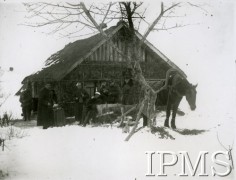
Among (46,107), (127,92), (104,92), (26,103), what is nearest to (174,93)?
(127,92)

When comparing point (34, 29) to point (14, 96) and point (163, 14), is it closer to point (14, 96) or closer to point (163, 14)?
point (14, 96)

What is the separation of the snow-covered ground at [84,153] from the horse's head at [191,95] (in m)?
0.26

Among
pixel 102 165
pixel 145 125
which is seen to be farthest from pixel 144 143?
pixel 102 165

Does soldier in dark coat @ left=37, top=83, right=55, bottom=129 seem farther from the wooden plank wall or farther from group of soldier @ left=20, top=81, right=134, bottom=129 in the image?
the wooden plank wall

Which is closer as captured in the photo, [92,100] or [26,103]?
[26,103]

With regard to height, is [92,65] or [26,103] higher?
[92,65]

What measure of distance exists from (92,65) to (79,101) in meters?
0.57

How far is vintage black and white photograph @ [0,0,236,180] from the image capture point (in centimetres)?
621

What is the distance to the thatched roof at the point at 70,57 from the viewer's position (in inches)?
248

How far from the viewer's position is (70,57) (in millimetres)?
6383

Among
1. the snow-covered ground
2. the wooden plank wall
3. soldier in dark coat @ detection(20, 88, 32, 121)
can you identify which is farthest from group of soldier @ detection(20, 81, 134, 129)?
the wooden plank wall

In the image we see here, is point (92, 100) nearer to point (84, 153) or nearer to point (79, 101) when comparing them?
point (79, 101)

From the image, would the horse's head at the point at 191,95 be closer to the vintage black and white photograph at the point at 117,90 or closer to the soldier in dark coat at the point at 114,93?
the vintage black and white photograph at the point at 117,90

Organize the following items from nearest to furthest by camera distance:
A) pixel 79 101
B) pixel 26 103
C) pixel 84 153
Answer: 1. pixel 84 153
2. pixel 26 103
3. pixel 79 101
